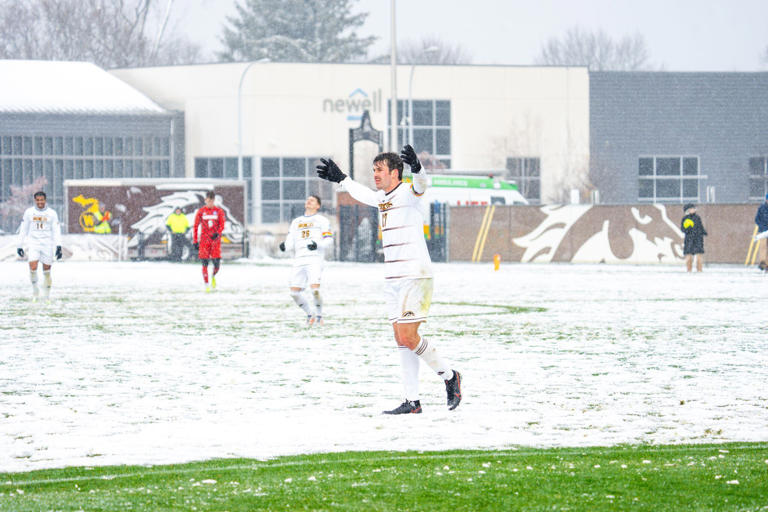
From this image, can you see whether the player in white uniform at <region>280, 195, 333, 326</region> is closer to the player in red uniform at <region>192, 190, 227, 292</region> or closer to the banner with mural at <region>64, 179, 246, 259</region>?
the player in red uniform at <region>192, 190, 227, 292</region>

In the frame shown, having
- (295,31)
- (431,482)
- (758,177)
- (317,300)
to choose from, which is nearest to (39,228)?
(317,300)

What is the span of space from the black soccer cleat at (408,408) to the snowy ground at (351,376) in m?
0.13

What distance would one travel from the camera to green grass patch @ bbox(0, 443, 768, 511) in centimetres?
557

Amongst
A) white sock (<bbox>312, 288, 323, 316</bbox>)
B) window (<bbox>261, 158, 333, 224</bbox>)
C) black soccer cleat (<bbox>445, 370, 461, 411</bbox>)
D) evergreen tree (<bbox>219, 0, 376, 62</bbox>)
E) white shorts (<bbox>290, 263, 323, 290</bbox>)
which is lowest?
black soccer cleat (<bbox>445, 370, 461, 411</bbox>)

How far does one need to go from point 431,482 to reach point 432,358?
2.66 m

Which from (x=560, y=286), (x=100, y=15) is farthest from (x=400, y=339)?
(x=100, y=15)

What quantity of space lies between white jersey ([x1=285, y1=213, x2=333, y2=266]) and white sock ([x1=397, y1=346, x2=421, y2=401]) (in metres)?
7.34

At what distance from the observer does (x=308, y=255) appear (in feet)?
52.9

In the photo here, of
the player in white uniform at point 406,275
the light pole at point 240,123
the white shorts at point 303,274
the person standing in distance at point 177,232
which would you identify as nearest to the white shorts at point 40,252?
the white shorts at point 303,274

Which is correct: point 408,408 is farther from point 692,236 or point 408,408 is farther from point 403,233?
point 692,236

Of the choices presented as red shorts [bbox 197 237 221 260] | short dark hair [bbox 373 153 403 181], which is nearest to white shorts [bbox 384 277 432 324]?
short dark hair [bbox 373 153 403 181]

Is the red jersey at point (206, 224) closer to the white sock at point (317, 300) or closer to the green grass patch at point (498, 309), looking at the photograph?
the green grass patch at point (498, 309)

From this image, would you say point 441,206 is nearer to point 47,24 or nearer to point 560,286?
point 560,286

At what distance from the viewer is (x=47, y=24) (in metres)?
77.9
